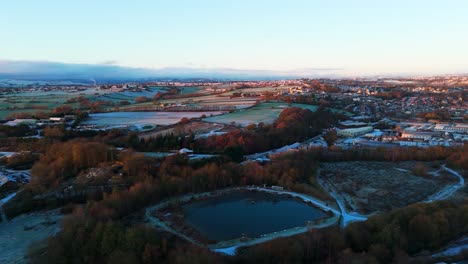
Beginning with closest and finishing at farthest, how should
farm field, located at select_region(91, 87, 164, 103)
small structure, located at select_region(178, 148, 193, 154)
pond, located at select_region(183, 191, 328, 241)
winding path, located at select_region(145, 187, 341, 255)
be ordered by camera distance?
1. winding path, located at select_region(145, 187, 341, 255)
2. pond, located at select_region(183, 191, 328, 241)
3. small structure, located at select_region(178, 148, 193, 154)
4. farm field, located at select_region(91, 87, 164, 103)

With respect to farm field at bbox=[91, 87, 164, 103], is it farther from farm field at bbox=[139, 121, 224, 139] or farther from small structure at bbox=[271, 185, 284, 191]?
small structure at bbox=[271, 185, 284, 191]

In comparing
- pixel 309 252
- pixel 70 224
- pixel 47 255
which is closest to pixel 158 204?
pixel 70 224

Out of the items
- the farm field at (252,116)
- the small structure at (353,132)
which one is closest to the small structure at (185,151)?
the farm field at (252,116)

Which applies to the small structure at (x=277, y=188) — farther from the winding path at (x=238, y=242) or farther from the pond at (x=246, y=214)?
the pond at (x=246, y=214)

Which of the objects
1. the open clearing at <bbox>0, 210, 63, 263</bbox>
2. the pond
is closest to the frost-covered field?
the open clearing at <bbox>0, 210, 63, 263</bbox>

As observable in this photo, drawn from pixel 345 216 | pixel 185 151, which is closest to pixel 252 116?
pixel 185 151

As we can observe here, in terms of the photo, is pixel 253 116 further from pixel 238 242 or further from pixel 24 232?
pixel 24 232
